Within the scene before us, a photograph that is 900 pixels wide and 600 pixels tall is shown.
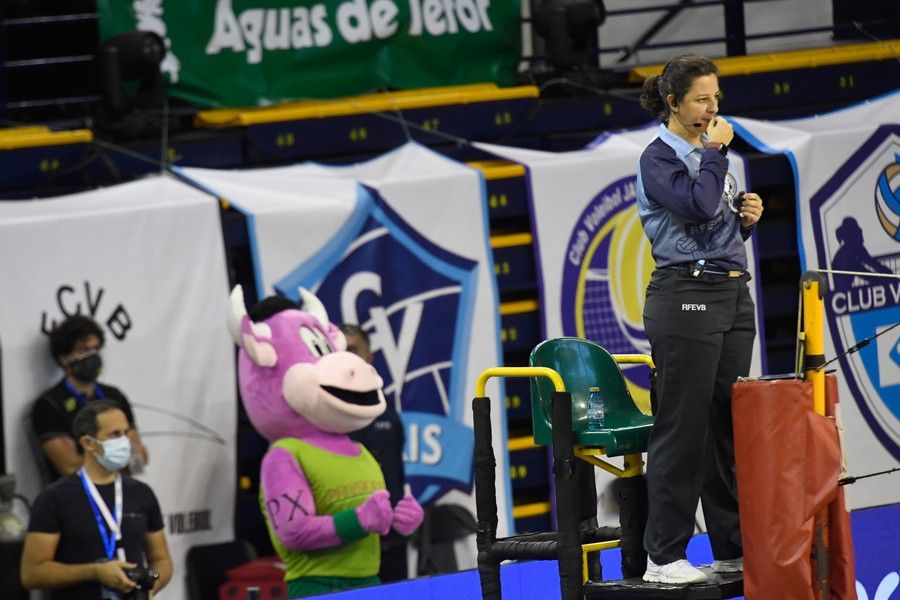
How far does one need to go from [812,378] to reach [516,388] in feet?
13.7

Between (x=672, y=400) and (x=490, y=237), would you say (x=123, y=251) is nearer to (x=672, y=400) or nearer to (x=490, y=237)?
(x=490, y=237)

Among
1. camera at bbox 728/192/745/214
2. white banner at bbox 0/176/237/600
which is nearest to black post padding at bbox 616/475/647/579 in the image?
camera at bbox 728/192/745/214

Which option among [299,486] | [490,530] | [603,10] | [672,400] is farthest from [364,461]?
[603,10]

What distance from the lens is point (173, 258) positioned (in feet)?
25.9

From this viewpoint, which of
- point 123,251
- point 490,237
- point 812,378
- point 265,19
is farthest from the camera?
point 265,19

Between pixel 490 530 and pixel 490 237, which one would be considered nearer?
pixel 490 530

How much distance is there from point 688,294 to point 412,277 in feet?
11.9

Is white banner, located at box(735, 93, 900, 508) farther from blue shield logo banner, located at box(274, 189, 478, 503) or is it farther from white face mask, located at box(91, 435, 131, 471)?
white face mask, located at box(91, 435, 131, 471)

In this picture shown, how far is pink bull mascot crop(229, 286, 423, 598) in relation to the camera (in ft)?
23.7

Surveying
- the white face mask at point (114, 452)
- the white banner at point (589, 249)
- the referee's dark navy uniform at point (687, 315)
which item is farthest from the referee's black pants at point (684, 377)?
the white banner at point (589, 249)

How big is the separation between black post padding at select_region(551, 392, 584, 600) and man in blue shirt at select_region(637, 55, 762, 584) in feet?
0.67

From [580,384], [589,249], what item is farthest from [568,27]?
[580,384]

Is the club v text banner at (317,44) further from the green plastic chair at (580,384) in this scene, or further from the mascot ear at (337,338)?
the green plastic chair at (580,384)

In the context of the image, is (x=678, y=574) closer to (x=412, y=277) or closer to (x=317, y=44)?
(x=412, y=277)
